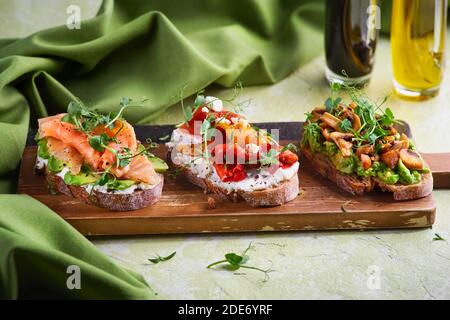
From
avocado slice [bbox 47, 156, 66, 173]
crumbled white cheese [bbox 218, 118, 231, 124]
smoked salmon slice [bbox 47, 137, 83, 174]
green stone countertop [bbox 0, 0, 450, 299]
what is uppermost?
crumbled white cheese [bbox 218, 118, 231, 124]

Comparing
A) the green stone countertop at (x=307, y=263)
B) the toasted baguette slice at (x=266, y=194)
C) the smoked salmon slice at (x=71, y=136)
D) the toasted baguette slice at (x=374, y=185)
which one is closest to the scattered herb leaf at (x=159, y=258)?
the green stone countertop at (x=307, y=263)

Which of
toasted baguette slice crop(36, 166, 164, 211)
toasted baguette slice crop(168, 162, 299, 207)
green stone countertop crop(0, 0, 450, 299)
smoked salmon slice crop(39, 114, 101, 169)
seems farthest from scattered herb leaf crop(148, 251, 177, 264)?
smoked salmon slice crop(39, 114, 101, 169)

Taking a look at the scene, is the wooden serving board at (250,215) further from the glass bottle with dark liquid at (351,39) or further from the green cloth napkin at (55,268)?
the glass bottle with dark liquid at (351,39)

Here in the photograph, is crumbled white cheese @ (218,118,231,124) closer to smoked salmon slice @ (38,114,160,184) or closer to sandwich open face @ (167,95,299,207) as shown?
sandwich open face @ (167,95,299,207)

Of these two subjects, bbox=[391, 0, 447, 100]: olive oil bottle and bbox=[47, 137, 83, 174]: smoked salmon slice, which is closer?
bbox=[47, 137, 83, 174]: smoked salmon slice

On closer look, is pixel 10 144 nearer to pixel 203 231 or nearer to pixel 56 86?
pixel 56 86

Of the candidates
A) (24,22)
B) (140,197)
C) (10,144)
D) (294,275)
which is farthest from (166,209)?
(24,22)

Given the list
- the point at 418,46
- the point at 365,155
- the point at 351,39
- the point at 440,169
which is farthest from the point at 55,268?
the point at 418,46
